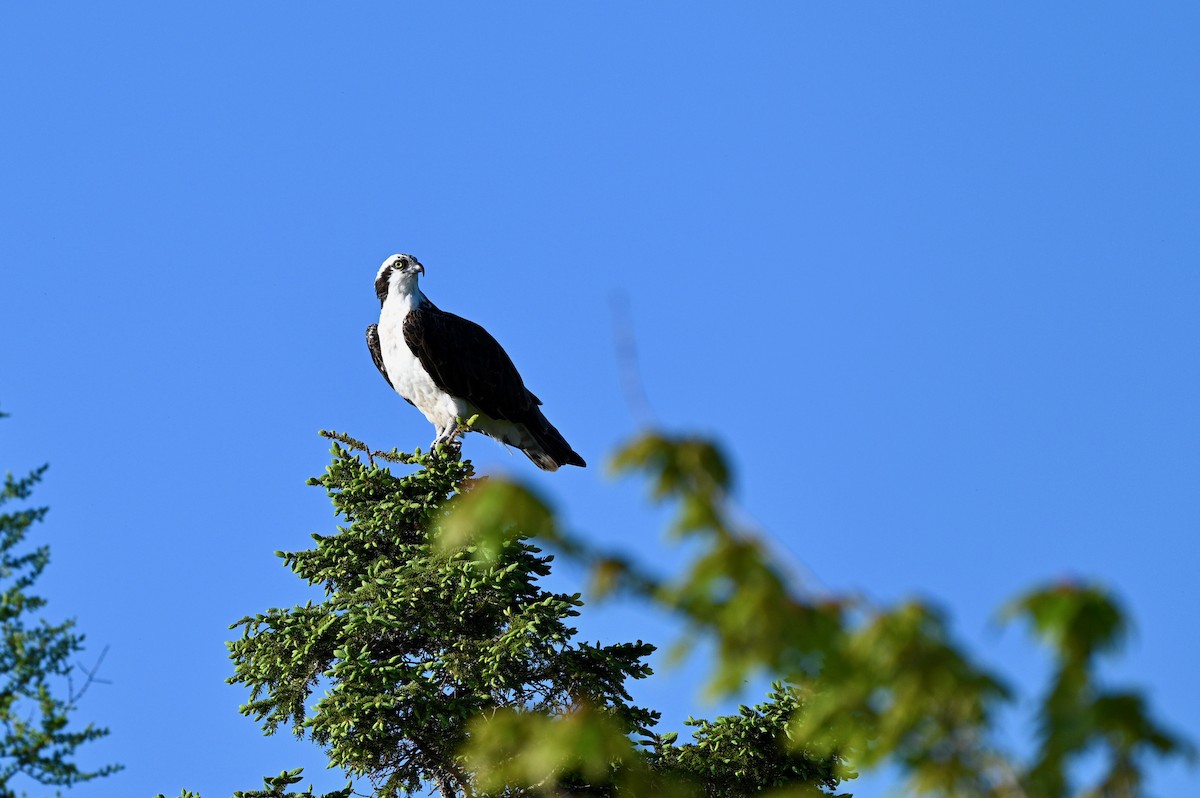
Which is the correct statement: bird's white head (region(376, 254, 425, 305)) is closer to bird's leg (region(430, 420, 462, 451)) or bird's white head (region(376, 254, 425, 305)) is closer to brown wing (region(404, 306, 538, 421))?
brown wing (region(404, 306, 538, 421))

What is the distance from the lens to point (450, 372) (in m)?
16.4

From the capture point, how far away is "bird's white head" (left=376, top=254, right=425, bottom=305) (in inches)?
679

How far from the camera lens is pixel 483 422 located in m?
17.0

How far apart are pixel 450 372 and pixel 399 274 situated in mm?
1654

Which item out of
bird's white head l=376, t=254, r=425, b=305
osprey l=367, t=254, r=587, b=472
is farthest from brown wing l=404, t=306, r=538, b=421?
bird's white head l=376, t=254, r=425, b=305

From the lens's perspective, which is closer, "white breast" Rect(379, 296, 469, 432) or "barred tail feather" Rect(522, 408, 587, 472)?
"white breast" Rect(379, 296, 469, 432)

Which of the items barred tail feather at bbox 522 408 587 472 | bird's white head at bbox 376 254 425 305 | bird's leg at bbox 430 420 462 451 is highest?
bird's white head at bbox 376 254 425 305

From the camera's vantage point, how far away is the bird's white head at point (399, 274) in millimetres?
17250

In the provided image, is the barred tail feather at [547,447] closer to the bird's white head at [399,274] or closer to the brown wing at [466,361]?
the brown wing at [466,361]

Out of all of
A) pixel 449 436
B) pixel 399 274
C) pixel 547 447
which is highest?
pixel 399 274

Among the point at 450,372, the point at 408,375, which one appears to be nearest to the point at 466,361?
the point at 450,372

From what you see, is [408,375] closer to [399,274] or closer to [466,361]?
[466,361]

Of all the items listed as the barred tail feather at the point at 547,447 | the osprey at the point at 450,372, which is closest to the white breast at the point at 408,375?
Result: the osprey at the point at 450,372

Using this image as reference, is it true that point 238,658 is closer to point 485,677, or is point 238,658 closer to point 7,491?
point 485,677
